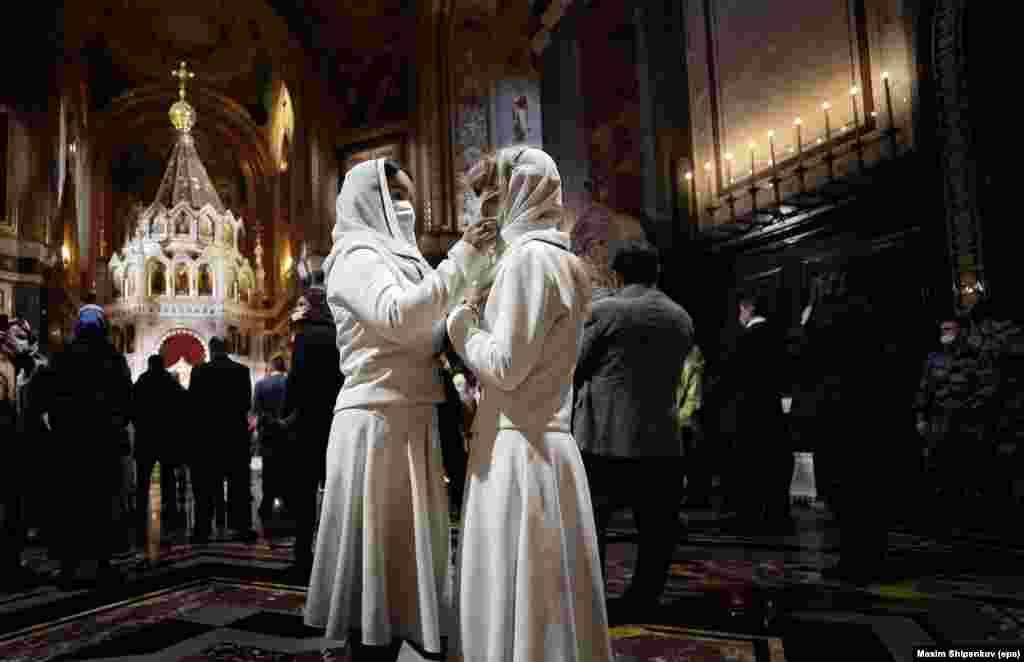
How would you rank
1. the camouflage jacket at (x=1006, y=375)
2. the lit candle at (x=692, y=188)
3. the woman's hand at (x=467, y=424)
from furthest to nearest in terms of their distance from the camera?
the lit candle at (x=692, y=188), the camouflage jacket at (x=1006, y=375), the woman's hand at (x=467, y=424)

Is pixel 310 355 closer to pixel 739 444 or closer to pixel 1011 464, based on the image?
pixel 739 444

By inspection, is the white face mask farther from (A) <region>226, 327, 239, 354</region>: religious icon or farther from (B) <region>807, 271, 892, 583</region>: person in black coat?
(A) <region>226, 327, 239, 354</region>: religious icon

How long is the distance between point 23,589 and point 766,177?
7.06 meters

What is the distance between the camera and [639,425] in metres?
2.76

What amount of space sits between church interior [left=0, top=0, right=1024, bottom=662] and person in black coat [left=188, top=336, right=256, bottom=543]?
9 cm

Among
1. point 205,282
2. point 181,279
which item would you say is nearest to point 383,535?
point 205,282

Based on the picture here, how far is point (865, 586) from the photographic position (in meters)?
3.07

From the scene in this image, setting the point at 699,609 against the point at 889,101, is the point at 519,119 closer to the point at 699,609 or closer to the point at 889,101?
the point at 889,101

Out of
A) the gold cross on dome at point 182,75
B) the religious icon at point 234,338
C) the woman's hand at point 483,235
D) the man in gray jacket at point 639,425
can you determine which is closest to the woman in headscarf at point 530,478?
the woman's hand at point 483,235

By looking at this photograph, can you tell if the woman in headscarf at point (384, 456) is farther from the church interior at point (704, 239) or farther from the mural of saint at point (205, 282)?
the mural of saint at point (205, 282)

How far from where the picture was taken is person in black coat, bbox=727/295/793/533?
15.6 ft

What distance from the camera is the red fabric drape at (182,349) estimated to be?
2348cm

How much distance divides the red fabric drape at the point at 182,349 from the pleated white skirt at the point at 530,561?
2431 cm

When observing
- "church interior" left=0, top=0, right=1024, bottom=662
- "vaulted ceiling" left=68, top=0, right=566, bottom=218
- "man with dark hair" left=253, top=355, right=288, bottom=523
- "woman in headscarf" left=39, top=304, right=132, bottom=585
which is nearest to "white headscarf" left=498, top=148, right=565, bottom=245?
"church interior" left=0, top=0, right=1024, bottom=662
